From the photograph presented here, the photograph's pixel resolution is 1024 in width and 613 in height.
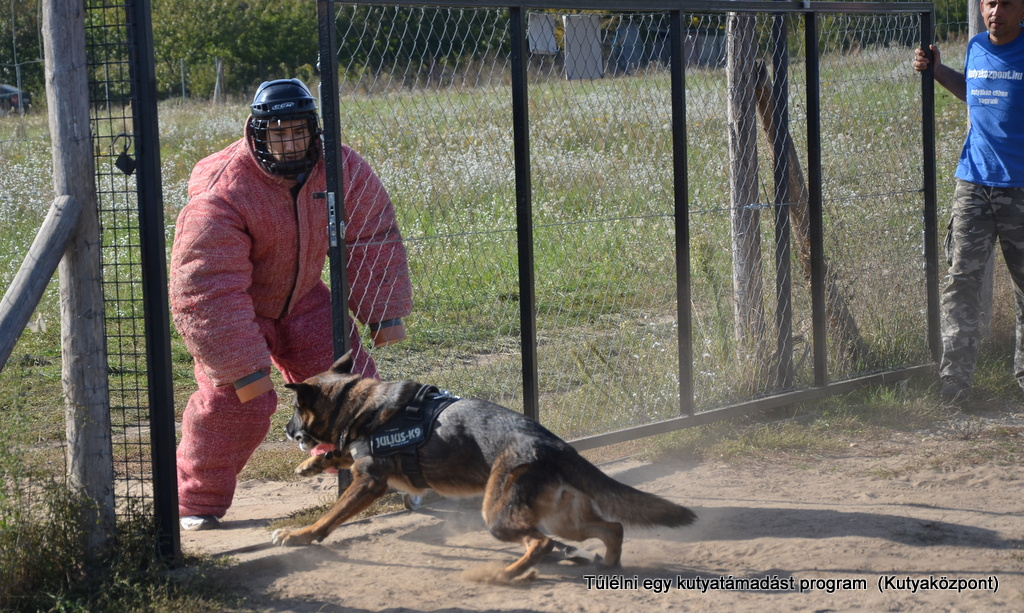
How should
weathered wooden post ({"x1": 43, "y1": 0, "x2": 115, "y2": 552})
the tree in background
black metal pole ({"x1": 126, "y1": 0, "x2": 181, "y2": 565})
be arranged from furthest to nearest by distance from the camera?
the tree in background, black metal pole ({"x1": 126, "y1": 0, "x2": 181, "y2": 565}), weathered wooden post ({"x1": 43, "y1": 0, "x2": 115, "y2": 552})

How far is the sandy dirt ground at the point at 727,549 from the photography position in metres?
3.55

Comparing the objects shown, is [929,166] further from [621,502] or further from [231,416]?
[231,416]

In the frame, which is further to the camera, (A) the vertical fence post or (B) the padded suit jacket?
(A) the vertical fence post

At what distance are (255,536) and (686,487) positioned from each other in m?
2.12

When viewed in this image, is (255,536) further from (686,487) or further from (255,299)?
(686,487)

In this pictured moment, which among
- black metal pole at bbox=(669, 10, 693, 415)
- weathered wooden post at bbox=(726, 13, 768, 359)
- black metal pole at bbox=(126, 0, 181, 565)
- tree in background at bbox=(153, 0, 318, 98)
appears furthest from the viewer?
tree in background at bbox=(153, 0, 318, 98)

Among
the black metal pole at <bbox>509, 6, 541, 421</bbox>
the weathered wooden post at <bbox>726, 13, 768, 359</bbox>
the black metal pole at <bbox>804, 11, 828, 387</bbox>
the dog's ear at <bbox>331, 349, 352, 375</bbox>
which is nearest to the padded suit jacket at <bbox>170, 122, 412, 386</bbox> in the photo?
the dog's ear at <bbox>331, 349, 352, 375</bbox>

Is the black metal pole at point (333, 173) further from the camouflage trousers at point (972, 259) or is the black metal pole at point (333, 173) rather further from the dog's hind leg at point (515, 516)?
the camouflage trousers at point (972, 259)

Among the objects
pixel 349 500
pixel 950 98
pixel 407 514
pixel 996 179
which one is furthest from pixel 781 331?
pixel 950 98

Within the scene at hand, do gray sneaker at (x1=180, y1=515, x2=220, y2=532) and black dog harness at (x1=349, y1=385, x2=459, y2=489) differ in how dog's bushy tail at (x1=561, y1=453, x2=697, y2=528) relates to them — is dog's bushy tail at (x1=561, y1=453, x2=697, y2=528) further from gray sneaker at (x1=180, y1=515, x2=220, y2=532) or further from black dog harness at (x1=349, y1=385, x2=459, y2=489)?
gray sneaker at (x1=180, y1=515, x2=220, y2=532)

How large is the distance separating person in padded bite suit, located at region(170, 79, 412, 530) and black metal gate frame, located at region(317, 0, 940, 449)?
0.90 ft

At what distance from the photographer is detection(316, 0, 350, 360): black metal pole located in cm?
405

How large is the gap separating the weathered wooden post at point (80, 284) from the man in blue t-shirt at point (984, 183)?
16.1 feet

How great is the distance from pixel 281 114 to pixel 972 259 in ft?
13.9
